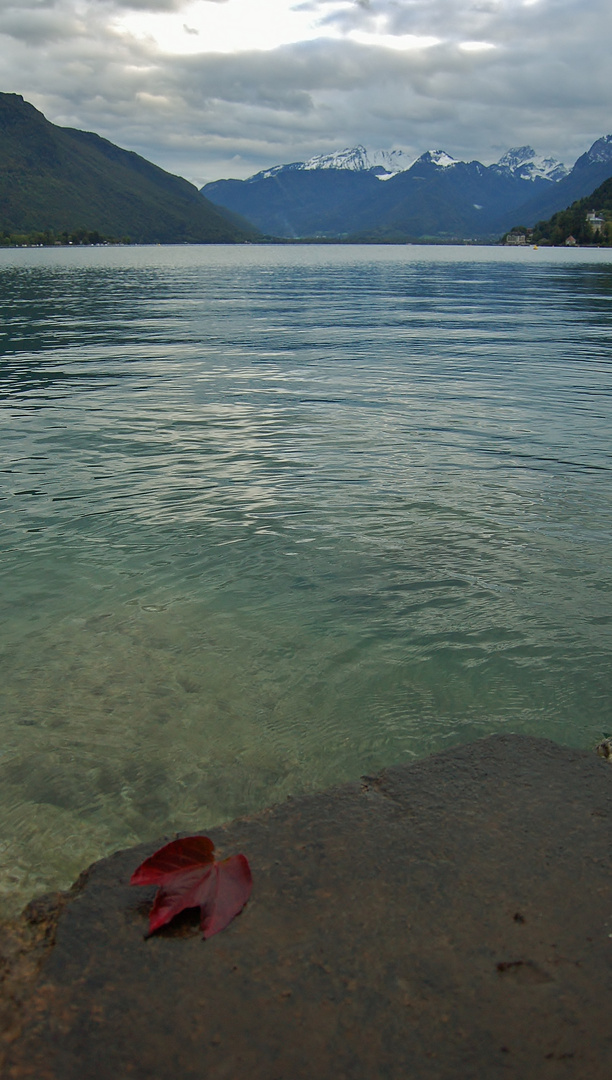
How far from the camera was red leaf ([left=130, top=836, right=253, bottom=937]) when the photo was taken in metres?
3.63

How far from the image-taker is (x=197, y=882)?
3.79 metres

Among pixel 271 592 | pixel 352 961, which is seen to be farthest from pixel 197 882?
pixel 271 592

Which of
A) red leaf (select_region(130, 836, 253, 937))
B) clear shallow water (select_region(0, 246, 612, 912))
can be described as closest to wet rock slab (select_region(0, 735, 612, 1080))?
red leaf (select_region(130, 836, 253, 937))

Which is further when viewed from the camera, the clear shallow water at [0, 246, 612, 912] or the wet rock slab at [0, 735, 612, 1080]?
the clear shallow water at [0, 246, 612, 912]

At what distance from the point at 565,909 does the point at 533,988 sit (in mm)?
561

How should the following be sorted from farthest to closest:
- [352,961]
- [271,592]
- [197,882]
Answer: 1. [271,592]
2. [197,882]
3. [352,961]

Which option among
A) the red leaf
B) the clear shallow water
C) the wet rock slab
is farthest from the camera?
the clear shallow water

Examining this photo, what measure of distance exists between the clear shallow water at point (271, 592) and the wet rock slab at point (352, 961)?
0.94m

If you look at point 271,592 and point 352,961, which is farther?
point 271,592

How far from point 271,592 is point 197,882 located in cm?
485

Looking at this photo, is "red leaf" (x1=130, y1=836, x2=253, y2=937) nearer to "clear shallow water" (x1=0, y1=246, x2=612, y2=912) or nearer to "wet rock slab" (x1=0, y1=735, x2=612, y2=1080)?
"wet rock slab" (x1=0, y1=735, x2=612, y2=1080)

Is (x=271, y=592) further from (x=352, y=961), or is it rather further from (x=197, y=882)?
(x=352, y=961)

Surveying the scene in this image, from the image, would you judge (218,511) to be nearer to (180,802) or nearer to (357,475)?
(357,475)

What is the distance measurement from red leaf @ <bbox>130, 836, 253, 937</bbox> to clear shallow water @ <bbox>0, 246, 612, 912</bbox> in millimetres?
1006
